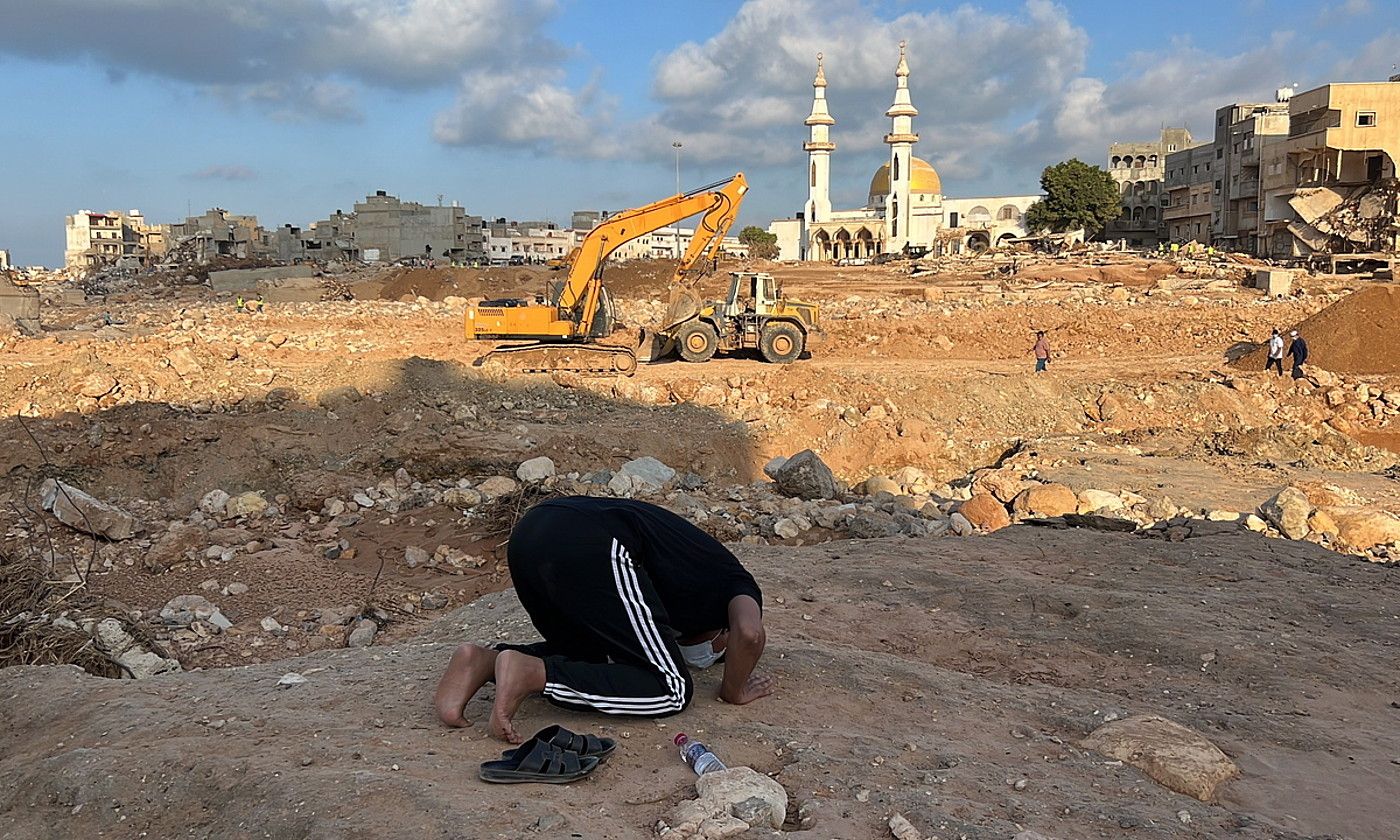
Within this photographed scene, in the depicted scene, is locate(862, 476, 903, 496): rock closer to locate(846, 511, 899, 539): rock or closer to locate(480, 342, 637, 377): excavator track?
locate(846, 511, 899, 539): rock

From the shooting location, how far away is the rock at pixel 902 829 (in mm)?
2621

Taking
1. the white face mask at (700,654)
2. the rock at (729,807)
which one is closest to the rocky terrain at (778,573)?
the rock at (729,807)

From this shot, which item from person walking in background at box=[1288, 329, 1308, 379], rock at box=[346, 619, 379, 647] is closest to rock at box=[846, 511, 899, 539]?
rock at box=[346, 619, 379, 647]

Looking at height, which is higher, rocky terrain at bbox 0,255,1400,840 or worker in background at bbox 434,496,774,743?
worker in background at bbox 434,496,774,743

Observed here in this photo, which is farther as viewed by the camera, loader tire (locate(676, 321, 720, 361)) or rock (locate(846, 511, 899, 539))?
loader tire (locate(676, 321, 720, 361))

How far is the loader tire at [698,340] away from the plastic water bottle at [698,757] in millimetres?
14197

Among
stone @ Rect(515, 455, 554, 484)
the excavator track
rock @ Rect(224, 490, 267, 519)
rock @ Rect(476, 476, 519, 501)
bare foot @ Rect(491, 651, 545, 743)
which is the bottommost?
rock @ Rect(224, 490, 267, 519)

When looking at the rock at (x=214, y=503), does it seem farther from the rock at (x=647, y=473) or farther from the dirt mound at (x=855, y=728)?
the dirt mound at (x=855, y=728)

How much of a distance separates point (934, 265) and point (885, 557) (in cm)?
3516

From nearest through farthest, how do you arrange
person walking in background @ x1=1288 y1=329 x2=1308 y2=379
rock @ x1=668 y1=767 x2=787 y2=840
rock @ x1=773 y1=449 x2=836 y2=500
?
rock @ x1=668 y1=767 x2=787 y2=840 → rock @ x1=773 y1=449 x2=836 y2=500 → person walking in background @ x1=1288 y1=329 x2=1308 y2=379

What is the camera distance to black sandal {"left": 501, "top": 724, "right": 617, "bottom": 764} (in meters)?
2.98

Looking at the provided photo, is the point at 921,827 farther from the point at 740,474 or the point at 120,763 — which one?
the point at 740,474

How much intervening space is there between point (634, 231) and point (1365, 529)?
39.1 feet

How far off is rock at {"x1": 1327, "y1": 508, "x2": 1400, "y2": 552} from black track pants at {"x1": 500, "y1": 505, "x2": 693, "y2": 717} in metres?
6.91
